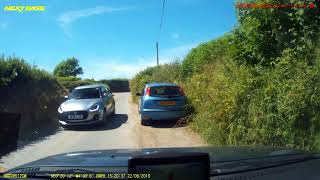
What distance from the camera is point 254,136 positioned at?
30.1 feet

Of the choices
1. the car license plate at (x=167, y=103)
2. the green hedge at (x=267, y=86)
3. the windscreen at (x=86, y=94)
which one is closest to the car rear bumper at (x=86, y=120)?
the windscreen at (x=86, y=94)

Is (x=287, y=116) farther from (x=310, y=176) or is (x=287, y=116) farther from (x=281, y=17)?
(x=310, y=176)

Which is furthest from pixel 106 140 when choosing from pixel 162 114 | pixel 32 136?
pixel 162 114

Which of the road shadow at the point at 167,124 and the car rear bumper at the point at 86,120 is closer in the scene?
the road shadow at the point at 167,124

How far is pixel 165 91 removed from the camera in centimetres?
1581

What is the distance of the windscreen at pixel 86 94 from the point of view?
17516mm

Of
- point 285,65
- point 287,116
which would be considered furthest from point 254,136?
point 285,65

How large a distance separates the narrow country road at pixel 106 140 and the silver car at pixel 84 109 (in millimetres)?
312

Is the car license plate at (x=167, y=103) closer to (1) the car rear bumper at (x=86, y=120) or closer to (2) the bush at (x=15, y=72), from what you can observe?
(1) the car rear bumper at (x=86, y=120)

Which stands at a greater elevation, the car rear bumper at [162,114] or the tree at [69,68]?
the tree at [69,68]

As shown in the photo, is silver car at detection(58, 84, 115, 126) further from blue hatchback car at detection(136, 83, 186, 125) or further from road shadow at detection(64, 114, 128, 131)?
blue hatchback car at detection(136, 83, 186, 125)

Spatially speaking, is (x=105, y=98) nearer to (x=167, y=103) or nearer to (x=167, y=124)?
(x=167, y=124)

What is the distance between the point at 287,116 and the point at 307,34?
101 inches

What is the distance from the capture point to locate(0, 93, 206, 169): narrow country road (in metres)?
10.9
